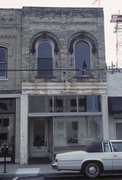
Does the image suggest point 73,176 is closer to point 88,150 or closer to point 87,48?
point 88,150

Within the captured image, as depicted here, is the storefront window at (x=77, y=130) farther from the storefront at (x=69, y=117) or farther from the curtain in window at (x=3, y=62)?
the curtain in window at (x=3, y=62)

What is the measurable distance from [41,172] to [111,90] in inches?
261

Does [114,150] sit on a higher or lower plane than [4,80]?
lower

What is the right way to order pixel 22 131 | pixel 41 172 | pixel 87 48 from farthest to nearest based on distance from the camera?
1. pixel 87 48
2. pixel 22 131
3. pixel 41 172

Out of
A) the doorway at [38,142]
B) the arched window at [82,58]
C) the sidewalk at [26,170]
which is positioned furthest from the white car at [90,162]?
the arched window at [82,58]

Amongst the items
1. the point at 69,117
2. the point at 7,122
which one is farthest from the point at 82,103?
the point at 7,122

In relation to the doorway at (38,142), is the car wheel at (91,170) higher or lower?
lower

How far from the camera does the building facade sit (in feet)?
58.9

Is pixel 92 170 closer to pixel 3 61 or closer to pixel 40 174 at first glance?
pixel 40 174

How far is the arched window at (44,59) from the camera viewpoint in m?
18.4

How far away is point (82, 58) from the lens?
739 inches

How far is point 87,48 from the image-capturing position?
62.0ft

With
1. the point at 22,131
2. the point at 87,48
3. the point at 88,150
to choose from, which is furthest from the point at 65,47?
the point at 88,150

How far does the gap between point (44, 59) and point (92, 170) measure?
7.94 meters
